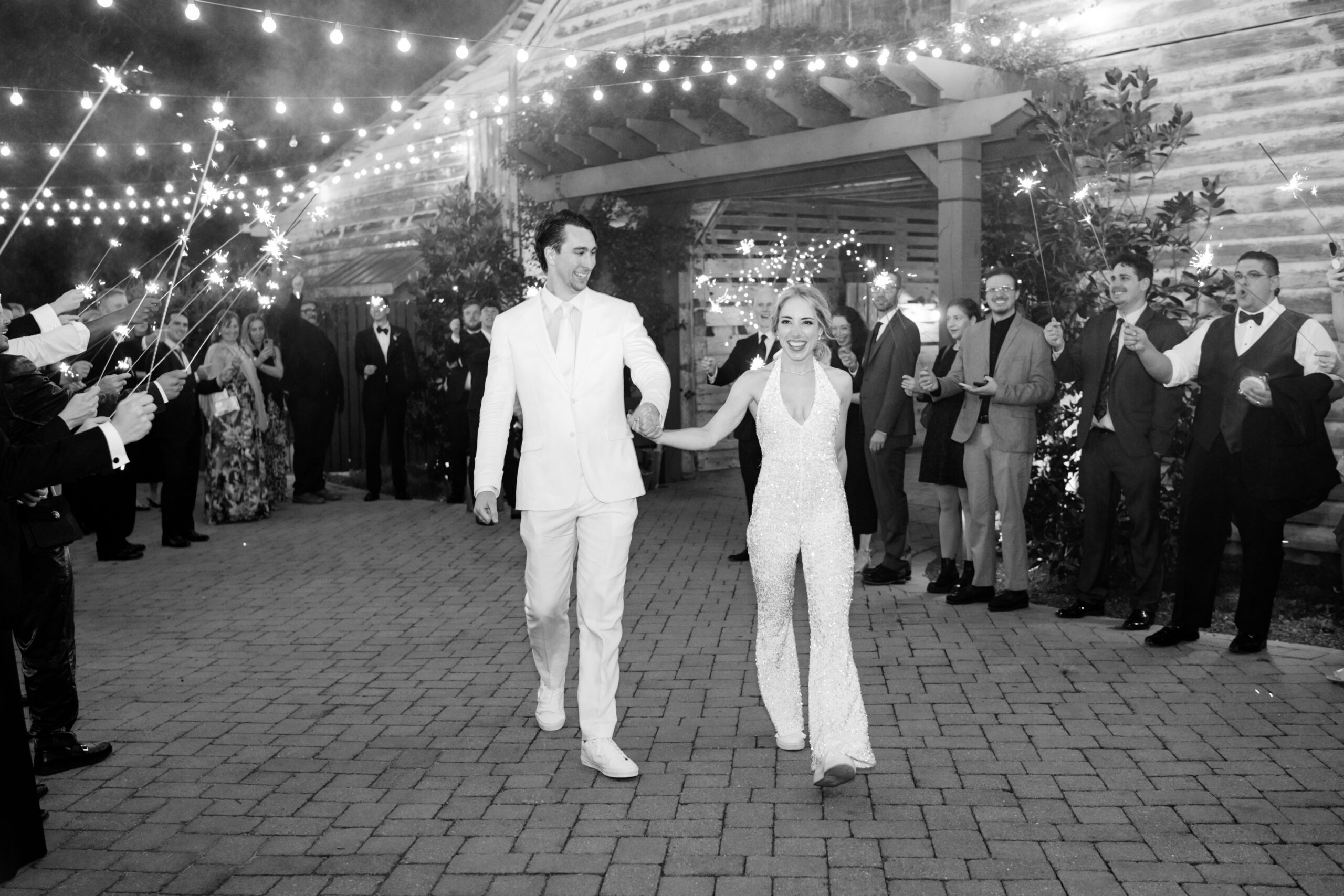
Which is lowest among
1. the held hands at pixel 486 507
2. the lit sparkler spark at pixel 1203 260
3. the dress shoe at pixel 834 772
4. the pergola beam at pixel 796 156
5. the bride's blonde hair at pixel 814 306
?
the dress shoe at pixel 834 772

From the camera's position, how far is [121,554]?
9.54 meters

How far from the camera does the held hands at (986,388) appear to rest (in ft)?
23.5

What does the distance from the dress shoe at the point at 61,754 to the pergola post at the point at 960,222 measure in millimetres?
6275

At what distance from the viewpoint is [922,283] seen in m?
17.3

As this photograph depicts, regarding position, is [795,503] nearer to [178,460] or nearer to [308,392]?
[178,460]

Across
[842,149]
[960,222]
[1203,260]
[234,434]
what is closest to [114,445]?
[1203,260]

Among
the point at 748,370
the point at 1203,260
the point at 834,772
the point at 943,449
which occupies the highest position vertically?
the point at 1203,260

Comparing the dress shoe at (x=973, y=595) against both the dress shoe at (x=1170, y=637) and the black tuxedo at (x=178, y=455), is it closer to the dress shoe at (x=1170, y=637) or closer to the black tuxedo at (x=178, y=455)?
the dress shoe at (x=1170, y=637)

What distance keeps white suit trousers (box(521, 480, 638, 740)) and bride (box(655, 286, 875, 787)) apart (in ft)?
1.32

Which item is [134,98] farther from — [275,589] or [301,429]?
[275,589]

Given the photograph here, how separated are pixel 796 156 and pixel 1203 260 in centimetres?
403

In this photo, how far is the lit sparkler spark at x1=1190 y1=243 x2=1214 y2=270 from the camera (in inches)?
274

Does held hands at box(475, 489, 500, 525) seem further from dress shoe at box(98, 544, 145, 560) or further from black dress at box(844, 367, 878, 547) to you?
dress shoe at box(98, 544, 145, 560)

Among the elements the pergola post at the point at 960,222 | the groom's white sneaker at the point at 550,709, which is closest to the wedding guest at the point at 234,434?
the pergola post at the point at 960,222
